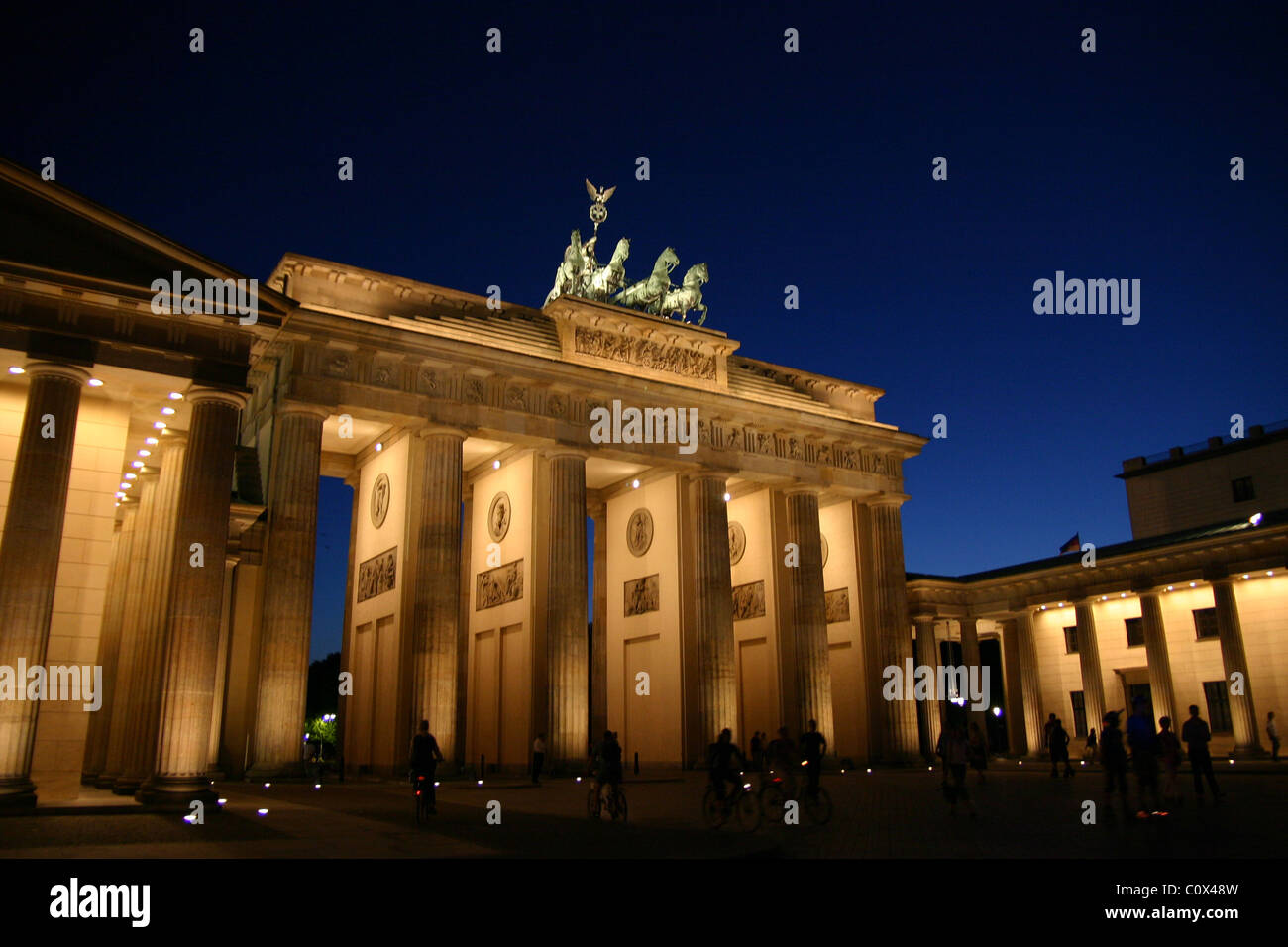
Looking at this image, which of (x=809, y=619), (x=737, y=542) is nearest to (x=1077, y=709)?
(x=809, y=619)

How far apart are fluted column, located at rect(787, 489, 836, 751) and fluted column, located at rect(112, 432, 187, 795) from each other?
2371 centimetres

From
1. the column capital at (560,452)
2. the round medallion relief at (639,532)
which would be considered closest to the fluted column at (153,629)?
the column capital at (560,452)

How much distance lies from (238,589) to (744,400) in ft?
62.5

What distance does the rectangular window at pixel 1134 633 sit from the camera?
46.3 metres

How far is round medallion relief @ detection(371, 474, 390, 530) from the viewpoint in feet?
108

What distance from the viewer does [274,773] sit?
83.5 feet

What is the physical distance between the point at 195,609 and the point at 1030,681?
41475 mm

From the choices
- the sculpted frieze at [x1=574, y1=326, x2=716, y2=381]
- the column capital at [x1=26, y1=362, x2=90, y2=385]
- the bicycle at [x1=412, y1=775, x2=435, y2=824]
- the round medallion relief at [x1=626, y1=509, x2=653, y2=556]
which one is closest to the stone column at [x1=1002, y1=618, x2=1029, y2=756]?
the round medallion relief at [x1=626, y1=509, x2=653, y2=556]

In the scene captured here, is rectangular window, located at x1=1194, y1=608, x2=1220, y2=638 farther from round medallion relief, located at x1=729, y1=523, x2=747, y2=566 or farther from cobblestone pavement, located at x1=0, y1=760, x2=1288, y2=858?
cobblestone pavement, located at x1=0, y1=760, x2=1288, y2=858

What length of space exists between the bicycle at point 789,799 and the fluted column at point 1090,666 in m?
31.2

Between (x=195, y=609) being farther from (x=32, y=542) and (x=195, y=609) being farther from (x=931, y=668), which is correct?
(x=931, y=668)

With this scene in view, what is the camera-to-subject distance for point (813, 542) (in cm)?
3881
